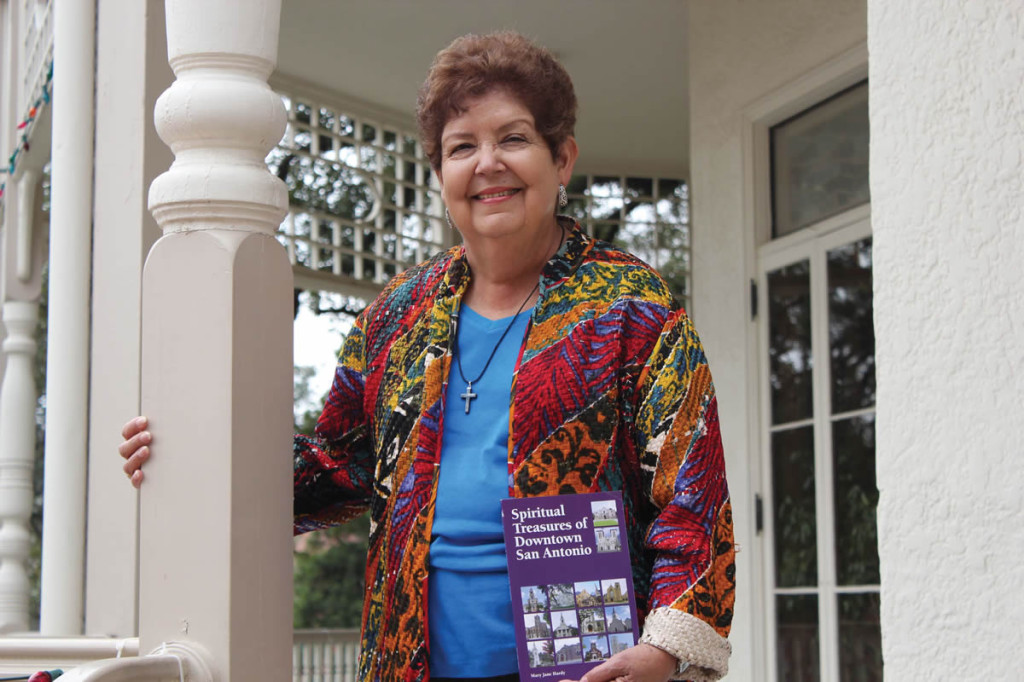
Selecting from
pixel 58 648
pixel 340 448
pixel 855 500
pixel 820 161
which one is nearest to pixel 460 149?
pixel 340 448

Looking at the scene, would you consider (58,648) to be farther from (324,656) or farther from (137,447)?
(324,656)

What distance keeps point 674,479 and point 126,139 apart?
2.03 metres

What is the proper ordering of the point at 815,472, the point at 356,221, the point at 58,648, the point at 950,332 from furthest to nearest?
the point at 356,221, the point at 815,472, the point at 58,648, the point at 950,332

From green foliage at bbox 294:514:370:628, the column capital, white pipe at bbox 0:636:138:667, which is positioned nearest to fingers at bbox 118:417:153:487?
the column capital

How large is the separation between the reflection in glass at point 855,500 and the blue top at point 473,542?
3.36 meters

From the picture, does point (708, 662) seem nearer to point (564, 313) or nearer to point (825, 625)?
point (564, 313)

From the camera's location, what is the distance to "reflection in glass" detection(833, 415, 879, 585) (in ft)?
16.9

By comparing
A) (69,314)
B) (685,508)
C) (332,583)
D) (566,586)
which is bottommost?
(332,583)

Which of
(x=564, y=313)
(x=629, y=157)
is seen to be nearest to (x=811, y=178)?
(x=629, y=157)

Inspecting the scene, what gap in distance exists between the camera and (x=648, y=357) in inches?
80.7

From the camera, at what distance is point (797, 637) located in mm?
5172

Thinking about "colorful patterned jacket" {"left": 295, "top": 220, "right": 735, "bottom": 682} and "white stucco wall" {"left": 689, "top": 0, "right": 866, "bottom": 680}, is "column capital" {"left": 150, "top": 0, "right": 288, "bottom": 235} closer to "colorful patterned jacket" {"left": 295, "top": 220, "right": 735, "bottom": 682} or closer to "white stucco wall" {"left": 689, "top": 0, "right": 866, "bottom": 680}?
"colorful patterned jacket" {"left": 295, "top": 220, "right": 735, "bottom": 682}

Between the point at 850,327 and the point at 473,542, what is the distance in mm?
4055

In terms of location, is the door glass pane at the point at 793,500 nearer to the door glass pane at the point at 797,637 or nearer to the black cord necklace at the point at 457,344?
the door glass pane at the point at 797,637
